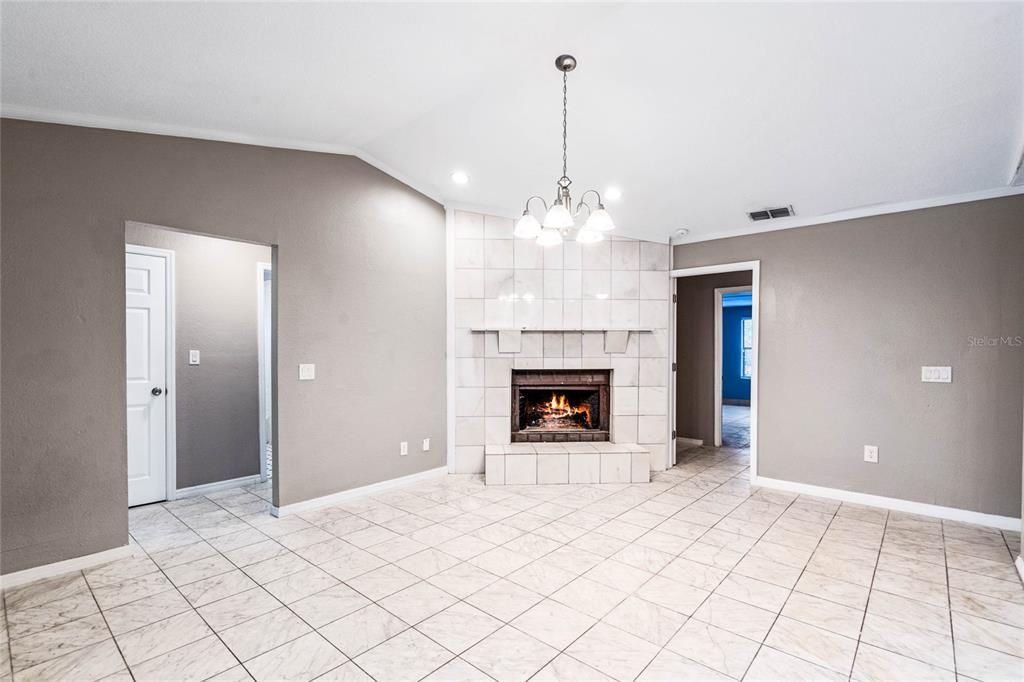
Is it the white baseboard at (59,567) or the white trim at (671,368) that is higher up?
the white trim at (671,368)

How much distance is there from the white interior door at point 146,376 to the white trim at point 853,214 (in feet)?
15.3

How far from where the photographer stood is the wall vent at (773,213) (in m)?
3.97

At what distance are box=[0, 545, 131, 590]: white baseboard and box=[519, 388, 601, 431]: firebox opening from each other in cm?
323

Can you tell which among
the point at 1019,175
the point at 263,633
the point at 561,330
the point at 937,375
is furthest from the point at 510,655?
the point at 1019,175

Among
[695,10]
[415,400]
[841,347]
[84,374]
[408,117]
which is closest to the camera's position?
[695,10]

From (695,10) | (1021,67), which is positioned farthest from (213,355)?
(1021,67)

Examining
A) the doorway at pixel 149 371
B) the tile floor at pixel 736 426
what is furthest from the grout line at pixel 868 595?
the doorway at pixel 149 371

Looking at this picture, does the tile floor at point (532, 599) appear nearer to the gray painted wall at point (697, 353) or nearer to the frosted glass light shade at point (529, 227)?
the frosted glass light shade at point (529, 227)

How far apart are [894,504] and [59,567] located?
5.49 metres

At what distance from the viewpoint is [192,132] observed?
3043 mm

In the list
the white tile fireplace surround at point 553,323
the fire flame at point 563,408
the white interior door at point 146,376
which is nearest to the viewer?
the white interior door at point 146,376

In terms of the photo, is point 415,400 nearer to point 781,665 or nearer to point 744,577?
point 744,577

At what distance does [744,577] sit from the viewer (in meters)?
2.59

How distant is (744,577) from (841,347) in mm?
2326
